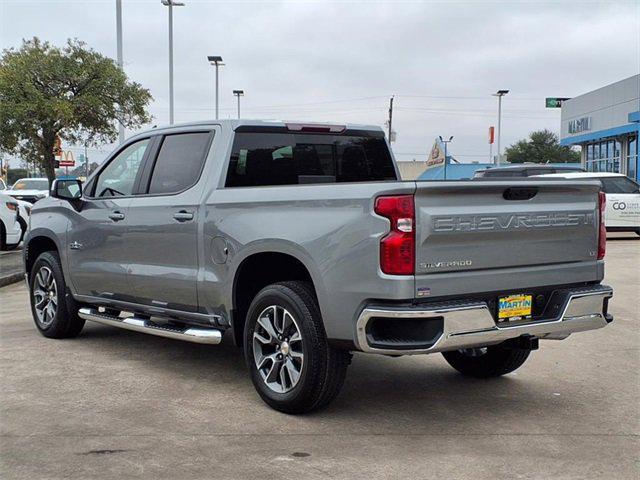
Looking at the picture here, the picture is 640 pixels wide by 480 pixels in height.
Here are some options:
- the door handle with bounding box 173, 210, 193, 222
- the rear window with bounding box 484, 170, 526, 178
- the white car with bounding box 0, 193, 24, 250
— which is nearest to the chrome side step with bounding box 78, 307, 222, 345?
the door handle with bounding box 173, 210, 193, 222

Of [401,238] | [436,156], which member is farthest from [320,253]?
[436,156]

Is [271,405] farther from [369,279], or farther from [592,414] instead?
[592,414]

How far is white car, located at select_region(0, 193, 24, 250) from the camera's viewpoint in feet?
47.9

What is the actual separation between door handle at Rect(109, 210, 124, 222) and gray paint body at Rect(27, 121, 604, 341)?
1.3 inches

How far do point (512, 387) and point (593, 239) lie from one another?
1.35m

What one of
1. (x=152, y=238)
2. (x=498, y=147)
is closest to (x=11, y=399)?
(x=152, y=238)

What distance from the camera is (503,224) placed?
4500 millimetres

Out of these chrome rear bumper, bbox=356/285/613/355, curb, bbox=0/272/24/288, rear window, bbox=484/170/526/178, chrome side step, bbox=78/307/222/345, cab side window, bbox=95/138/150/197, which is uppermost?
rear window, bbox=484/170/526/178

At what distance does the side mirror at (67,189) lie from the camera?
22.5 ft

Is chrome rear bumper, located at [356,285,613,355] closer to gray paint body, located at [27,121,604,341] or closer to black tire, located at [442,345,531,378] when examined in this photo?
gray paint body, located at [27,121,604,341]

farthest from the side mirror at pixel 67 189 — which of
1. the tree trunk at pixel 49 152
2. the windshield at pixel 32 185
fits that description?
the windshield at pixel 32 185

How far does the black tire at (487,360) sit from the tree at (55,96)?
17.8 meters

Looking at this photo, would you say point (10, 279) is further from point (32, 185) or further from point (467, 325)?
point (32, 185)

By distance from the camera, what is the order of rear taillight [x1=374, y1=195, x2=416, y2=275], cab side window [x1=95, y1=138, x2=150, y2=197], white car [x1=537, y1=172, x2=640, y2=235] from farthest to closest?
white car [x1=537, y1=172, x2=640, y2=235], cab side window [x1=95, y1=138, x2=150, y2=197], rear taillight [x1=374, y1=195, x2=416, y2=275]
